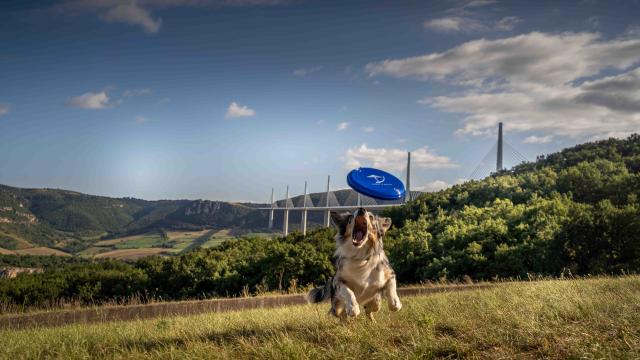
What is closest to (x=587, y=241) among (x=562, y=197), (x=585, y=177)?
(x=562, y=197)

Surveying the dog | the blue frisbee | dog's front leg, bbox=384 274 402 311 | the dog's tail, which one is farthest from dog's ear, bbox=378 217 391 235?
the blue frisbee

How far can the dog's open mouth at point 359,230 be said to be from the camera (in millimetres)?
7457

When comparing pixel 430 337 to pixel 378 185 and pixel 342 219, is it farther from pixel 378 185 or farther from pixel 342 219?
pixel 378 185

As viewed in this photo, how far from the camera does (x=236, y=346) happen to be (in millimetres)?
7621

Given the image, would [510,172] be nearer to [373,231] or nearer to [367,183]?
[367,183]

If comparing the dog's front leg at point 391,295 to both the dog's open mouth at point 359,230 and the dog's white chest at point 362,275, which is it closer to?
the dog's white chest at point 362,275

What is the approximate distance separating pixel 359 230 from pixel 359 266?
0.54 meters

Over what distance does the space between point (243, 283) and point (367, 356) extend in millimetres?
28469

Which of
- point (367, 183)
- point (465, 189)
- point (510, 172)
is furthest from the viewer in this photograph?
point (510, 172)

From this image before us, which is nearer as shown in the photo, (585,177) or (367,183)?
(367,183)

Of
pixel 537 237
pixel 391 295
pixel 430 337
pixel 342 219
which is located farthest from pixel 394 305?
pixel 537 237

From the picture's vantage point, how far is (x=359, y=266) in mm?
7551

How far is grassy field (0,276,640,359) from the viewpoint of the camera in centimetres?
607

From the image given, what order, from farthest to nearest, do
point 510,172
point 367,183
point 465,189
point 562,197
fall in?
point 510,172, point 465,189, point 562,197, point 367,183
